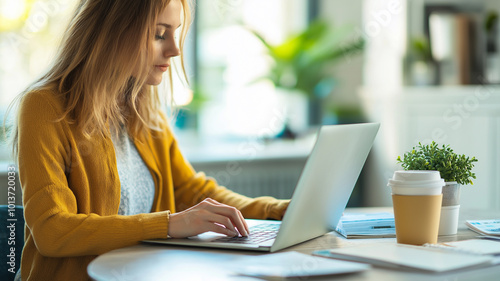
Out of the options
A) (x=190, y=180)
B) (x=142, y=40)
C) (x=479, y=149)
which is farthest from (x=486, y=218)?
(x=479, y=149)

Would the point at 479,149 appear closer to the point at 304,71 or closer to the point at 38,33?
the point at 304,71

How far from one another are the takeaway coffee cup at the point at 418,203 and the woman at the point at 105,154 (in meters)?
0.32

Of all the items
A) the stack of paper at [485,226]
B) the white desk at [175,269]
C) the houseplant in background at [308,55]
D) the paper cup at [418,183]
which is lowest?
the white desk at [175,269]

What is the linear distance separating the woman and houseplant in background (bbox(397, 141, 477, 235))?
372mm

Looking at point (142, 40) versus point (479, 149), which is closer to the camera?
point (142, 40)

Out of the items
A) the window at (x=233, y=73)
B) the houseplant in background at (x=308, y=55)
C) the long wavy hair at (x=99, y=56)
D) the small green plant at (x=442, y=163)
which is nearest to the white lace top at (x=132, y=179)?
the long wavy hair at (x=99, y=56)

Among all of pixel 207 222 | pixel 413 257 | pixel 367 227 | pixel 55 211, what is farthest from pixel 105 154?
pixel 413 257

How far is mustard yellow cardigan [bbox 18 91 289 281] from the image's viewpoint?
120cm

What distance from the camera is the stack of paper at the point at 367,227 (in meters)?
1.31

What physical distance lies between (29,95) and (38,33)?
1882mm

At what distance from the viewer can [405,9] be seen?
3.53 meters

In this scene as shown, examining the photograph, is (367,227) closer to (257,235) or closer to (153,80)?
(257,235)

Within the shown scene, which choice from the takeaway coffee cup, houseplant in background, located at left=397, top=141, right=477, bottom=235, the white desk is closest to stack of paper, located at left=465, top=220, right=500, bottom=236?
houseplant in background, located at left=397, top=141, right=477, bottom=235

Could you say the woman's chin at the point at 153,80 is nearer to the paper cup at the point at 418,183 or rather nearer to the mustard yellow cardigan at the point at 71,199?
the mustard yellow cardigan at the point at 71,199
